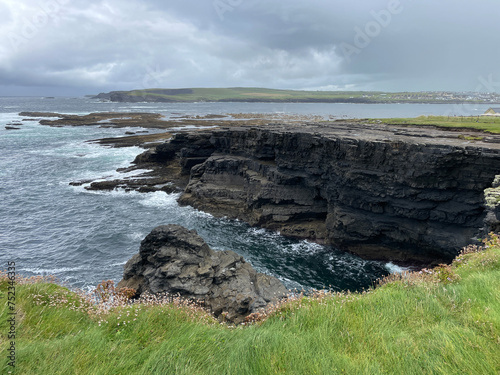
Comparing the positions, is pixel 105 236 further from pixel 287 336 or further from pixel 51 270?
pixel 287 336

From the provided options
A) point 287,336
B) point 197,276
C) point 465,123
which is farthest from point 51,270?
point 465,123

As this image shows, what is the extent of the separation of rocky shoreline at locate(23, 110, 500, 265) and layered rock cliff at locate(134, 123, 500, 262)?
0.08m

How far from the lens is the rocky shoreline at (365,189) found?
65.2 feet

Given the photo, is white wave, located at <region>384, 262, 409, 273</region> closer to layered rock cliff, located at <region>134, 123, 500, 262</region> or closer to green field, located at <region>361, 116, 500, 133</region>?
layered rock cliff, located at <region>134, 123, 500, 262</region>

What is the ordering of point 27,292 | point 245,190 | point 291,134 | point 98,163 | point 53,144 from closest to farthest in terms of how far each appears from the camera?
point 27,292, point 291,134, point 245,190, point 98,163, point 53,144

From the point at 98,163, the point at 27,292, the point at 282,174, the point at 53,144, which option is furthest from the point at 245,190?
the point at 53,144

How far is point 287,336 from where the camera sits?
16.3 feet

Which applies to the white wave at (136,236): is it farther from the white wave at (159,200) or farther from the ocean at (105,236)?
the white wave at (159,200)

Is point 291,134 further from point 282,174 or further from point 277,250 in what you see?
point 277,250

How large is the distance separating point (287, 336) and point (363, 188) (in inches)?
828

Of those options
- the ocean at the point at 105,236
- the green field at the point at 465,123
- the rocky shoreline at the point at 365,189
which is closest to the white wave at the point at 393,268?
the ocean at the point at 105,236

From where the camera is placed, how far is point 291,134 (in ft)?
95.6

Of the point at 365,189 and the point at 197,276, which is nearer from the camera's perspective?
the point at 197,276

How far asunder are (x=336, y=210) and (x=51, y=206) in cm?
3269
